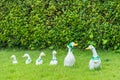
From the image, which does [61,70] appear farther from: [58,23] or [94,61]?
[58,23]

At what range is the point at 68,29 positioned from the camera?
8.41m

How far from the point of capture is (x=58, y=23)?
8492 mm

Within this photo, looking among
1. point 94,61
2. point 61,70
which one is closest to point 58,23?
point 61,70

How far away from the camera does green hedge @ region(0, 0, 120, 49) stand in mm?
8094

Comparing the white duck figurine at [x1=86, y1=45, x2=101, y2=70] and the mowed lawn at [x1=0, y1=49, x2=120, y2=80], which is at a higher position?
the white duck figurine at [x1=86, y1=45, x2=101, y2=70]

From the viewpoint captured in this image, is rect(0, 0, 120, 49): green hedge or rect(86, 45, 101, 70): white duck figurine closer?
rect(86, 45, 101, 70): white duck figurine

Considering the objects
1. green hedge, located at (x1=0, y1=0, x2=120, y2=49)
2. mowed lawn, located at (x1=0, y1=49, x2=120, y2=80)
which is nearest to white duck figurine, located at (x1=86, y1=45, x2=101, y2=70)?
mowed lawn, located at (x1=0, y1=49, x2=120, y2=80)

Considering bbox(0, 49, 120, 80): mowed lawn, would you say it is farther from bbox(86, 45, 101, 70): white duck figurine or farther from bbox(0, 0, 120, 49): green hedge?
bbox(0, 0, 120, 49): green hedge

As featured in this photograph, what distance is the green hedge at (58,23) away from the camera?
809cm

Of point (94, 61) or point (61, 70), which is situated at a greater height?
point (94, 61)

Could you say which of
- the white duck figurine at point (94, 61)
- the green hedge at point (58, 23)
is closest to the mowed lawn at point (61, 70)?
the white duck figurine at point (94, 61)

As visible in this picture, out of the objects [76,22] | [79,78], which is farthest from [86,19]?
[79,78]

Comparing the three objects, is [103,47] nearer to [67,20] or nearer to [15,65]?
[67,20]

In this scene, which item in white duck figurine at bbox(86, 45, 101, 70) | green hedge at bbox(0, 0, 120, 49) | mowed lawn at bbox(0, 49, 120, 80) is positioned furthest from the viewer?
green hedge at bbox(0, 0, 120, 49)
